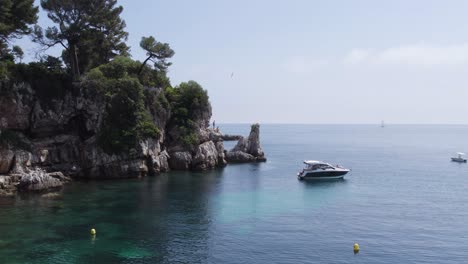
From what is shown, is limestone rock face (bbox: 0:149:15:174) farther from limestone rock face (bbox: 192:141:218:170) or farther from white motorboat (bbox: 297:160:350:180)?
white motorboat (bbox: 297:160:350:180)

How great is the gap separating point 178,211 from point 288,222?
15.2 meters

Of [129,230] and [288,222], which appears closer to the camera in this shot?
[129,230]

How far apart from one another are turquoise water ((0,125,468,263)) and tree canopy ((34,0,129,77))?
98.5ft

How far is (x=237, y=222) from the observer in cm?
5347

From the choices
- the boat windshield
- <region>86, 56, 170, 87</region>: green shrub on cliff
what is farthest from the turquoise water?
<region>86, 56, 170, 87</region>: green shrub on cliff

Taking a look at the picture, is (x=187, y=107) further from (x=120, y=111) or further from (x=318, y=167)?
(x=318, y=167)

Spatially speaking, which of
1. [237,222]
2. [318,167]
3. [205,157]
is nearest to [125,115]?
[205,157]

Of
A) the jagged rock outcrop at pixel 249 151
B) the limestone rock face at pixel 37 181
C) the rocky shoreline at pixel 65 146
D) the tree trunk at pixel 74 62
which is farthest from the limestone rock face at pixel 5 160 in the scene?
the jagged rock outcrop at pixel 249 151

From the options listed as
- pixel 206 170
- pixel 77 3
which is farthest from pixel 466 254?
pixel 77 3

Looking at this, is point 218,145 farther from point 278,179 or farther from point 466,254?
point 466,254

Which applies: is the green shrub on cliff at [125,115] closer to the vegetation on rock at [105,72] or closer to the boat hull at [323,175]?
the vegetation on rock at [105,72]

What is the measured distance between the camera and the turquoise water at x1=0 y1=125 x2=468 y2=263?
135 feet

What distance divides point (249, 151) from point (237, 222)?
70.7 metres

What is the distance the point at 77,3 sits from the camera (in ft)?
293
